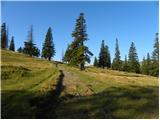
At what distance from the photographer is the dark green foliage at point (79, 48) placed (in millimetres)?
71581

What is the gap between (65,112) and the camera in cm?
1992

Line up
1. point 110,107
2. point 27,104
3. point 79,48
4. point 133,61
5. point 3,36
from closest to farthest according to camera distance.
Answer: point 27,104 → point 110,107 → point 79,48 → point 133,61 → point 3,36

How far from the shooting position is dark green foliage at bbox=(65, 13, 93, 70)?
71.6 m

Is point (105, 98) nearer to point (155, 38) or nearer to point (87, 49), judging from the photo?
point (87, 49)

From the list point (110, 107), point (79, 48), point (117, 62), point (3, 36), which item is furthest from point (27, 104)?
point (3, 36)

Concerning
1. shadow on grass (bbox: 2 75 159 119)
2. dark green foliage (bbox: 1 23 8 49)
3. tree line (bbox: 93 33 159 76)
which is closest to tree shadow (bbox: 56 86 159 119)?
shadow on grass (bbox: 2 75 159 119)

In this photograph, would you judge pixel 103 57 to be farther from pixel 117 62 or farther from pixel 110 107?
pixel 110 107

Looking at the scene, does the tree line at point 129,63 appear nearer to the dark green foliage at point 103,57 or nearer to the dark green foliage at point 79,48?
the dark green foliage at point 103,57

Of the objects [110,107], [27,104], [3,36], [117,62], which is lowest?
[110,107]

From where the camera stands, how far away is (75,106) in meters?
22.2

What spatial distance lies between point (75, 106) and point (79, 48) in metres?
50.8

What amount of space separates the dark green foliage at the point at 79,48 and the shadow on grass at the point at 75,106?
44425 mm

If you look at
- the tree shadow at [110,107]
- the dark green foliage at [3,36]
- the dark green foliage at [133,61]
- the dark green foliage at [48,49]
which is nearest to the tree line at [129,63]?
the dark green foliage at [133,61]

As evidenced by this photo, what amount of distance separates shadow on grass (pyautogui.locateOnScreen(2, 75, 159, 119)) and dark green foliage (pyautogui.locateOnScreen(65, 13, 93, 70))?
1749 inches
